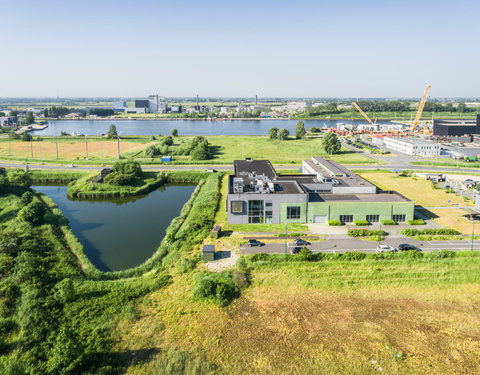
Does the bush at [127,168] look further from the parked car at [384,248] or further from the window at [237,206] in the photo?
the parked car at [384,248]

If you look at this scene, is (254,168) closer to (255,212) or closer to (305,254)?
(255,212)

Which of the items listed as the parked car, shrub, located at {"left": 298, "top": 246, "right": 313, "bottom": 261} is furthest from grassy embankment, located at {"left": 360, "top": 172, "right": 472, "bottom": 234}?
shrub, located at {"left": 298, "top": 246, "right": 313, "bottom": 261}

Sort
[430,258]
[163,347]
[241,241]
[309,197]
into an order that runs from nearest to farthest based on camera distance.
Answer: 1. [163,347]
2. [430,258]
3. [241,241]
4. [309,197]

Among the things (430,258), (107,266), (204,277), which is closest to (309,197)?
(430,258)

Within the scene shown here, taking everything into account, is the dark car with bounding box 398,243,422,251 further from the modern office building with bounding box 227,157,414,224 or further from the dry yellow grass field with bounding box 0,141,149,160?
the dry yellow grass field with bounding box 0,141,149,160

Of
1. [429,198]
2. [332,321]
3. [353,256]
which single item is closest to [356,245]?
[353,256]

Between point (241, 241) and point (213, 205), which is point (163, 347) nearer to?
point (241, 241)
